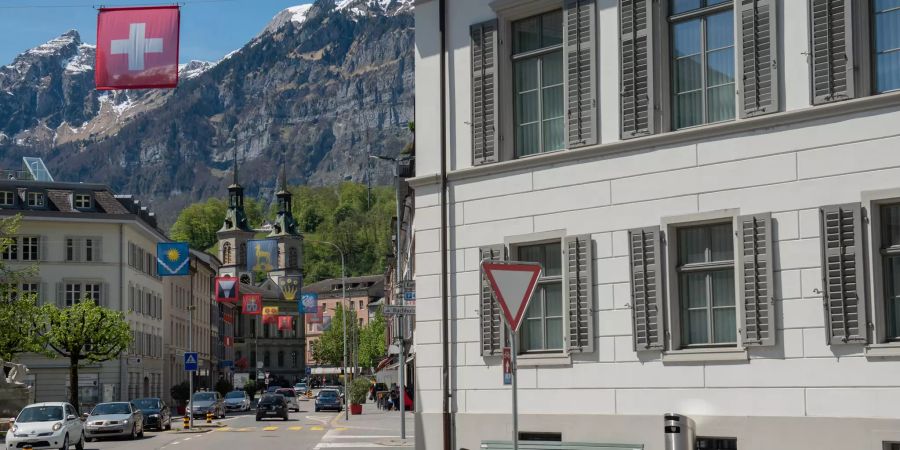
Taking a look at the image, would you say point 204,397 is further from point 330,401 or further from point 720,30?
point 720,30

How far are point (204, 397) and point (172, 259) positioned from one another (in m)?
12.8

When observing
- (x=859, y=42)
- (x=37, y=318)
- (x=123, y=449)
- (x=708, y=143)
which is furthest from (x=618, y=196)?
(x=37, y=318)

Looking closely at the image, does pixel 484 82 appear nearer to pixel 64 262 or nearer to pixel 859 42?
pixel 859 42

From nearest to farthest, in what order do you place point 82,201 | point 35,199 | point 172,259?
point 172,259, point 35,199, point 82,201

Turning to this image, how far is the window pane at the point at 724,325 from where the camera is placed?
16.5m

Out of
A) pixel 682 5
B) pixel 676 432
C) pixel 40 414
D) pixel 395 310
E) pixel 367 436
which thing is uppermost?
pixel 682 5

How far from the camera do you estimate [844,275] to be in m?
15.1

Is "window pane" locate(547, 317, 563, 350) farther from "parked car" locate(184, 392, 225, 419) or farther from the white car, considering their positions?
"parked car" locate(184, 392, 225, 419)

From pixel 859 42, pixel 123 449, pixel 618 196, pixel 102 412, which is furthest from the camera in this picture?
pixel 102 412

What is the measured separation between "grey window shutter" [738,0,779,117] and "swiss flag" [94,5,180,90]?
36.2 ft

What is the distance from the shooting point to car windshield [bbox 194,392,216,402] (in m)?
69.2

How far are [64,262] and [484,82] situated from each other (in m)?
68.4

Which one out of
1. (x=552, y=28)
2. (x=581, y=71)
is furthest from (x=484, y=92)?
(x=581, y=71)

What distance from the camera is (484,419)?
62.7 feet
